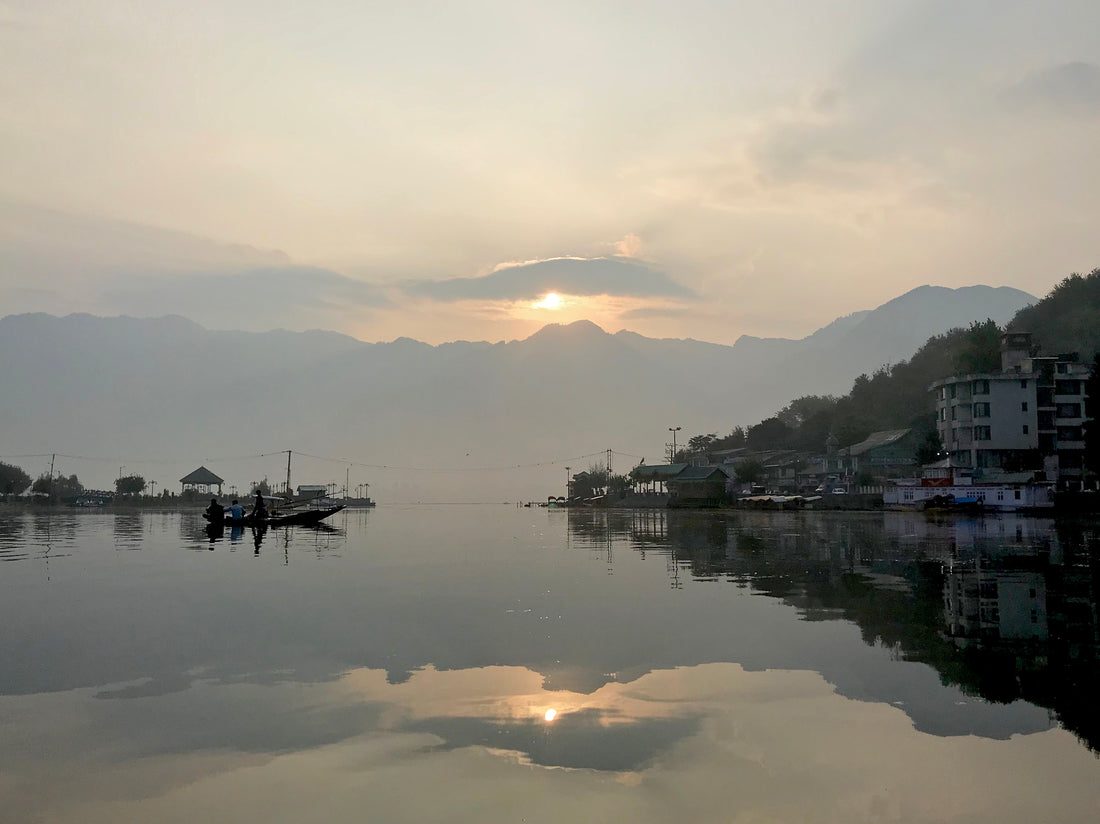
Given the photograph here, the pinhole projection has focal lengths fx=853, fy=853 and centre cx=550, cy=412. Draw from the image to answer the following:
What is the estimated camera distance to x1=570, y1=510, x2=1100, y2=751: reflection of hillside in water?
14148 millimetres

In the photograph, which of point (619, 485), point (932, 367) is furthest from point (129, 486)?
point (932, 367)

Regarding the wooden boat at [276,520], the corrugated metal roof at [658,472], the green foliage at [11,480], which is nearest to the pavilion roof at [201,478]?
the green foliage at [11,480]

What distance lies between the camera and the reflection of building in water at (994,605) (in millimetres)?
17766

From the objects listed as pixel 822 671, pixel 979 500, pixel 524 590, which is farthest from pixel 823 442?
pixel 822 671

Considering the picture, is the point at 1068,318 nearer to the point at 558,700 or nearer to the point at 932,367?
the point at 932,367

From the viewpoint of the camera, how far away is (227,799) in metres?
9.39

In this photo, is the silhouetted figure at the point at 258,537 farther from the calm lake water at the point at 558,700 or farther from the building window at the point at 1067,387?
the building window at the point at 1067,387

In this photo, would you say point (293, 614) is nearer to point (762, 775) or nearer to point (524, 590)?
point (524, 590)

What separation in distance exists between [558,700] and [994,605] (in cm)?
1367

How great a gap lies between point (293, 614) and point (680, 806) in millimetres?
15335

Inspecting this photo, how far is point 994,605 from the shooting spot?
21328 millimetres

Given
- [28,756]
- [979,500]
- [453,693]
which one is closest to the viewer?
[28,756]

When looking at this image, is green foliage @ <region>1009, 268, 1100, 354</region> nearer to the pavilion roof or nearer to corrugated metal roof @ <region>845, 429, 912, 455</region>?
corrugated metal roof @ <region>845, 429, 912, 455</region>

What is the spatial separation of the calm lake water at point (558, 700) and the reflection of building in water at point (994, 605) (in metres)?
0.15
